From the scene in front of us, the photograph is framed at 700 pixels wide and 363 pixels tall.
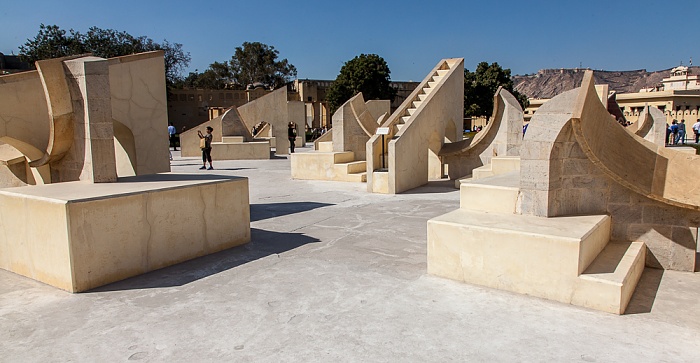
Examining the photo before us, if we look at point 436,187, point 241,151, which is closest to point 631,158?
point 436,187

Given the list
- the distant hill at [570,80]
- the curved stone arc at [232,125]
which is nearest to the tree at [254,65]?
the curved stone arc at [232,125]

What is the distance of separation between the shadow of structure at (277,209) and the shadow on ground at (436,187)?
2520 mm

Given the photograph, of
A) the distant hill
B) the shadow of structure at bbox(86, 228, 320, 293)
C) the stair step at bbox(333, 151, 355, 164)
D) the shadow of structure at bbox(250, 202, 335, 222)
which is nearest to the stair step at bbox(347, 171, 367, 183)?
the stair step at bbox(333, 151, 355, 164)

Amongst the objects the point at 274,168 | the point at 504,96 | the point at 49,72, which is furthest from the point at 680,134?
the point at 49,72

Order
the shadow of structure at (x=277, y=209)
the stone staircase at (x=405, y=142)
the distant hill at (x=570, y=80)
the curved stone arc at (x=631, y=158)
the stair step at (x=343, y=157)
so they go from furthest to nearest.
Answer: the distant hill at (x=570, y=80), the stair step at (x=343, y=157), the stone staircase at (x=405, y=142), the shadow of structure at (x=277, y=209), the curved stone arc at (x=631, y=158)

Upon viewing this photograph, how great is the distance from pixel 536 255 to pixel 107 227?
3956 mm

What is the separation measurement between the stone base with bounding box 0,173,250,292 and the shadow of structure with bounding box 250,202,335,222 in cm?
216

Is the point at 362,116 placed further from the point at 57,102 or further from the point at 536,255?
the point at 536,255

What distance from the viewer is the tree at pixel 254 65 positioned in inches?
2234

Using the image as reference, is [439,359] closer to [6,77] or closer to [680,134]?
[6,77]

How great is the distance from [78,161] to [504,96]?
9.38 m

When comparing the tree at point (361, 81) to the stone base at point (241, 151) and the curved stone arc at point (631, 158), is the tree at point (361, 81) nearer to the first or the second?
the stone base at point (241, 151)

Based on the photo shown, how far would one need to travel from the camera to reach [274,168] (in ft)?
53.3

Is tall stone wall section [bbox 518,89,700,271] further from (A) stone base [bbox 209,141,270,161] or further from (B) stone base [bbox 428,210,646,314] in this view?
(A) stone base [bbox 209,141,270,161]
